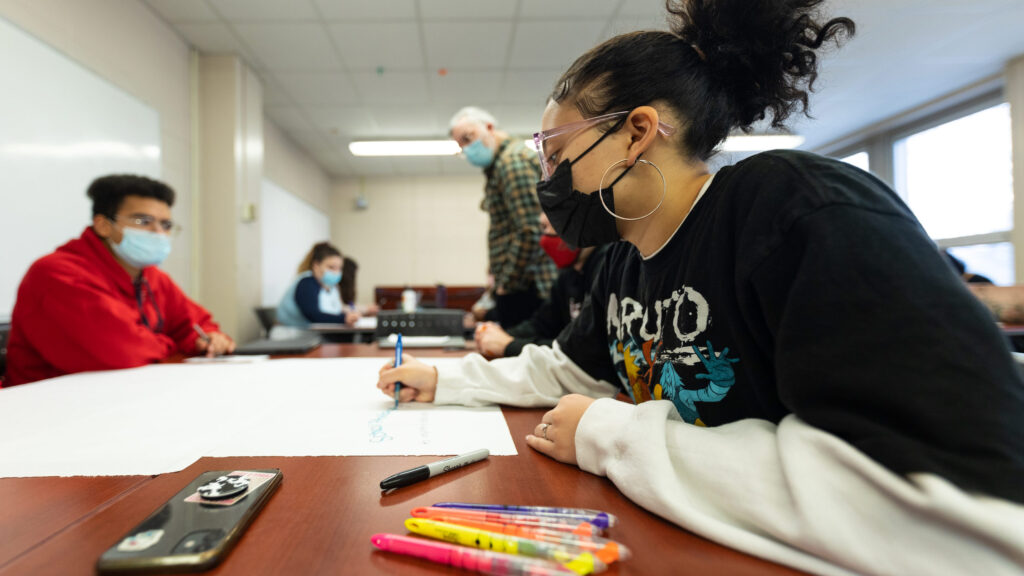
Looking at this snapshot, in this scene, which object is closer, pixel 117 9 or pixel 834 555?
pixel 834 555

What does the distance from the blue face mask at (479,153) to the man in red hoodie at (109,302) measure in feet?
4.32

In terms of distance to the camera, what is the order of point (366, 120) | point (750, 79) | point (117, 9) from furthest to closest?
point (366, 120) < point (117, 9) < point (750, 79)

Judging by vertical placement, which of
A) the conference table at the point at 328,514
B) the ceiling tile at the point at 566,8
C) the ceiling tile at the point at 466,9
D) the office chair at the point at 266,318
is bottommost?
the office chair at the point at 266,318

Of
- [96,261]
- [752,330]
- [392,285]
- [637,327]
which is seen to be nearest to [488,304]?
[96,261]

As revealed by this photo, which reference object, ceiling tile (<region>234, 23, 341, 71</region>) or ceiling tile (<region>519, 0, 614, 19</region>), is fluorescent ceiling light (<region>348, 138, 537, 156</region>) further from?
ceiling tile (<region>519, 0, 614, 19</region>)

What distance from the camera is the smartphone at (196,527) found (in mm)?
318

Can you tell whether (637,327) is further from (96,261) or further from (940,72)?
(940,72)

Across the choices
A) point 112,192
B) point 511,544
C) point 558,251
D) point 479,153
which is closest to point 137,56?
point 112,192

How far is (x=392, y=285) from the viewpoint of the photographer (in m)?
6.63

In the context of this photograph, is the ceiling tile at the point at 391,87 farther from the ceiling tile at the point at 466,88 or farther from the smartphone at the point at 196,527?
the smartphone at the point at 196,527

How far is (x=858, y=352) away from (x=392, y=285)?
21.6ft

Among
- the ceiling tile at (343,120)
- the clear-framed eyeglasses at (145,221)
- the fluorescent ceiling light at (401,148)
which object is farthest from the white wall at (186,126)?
the fluorescent ceiling light at (401,148)

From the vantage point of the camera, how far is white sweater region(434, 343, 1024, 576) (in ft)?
0.99

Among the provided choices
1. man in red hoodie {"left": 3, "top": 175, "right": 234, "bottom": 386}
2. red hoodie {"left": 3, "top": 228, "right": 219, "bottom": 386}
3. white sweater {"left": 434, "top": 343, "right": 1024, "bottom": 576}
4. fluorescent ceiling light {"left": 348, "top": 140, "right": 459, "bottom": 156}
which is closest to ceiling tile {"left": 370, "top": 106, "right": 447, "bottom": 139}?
fluorescent ceiling light {"left": 348, "top": 140, "right": 459, "bottom": 156}
